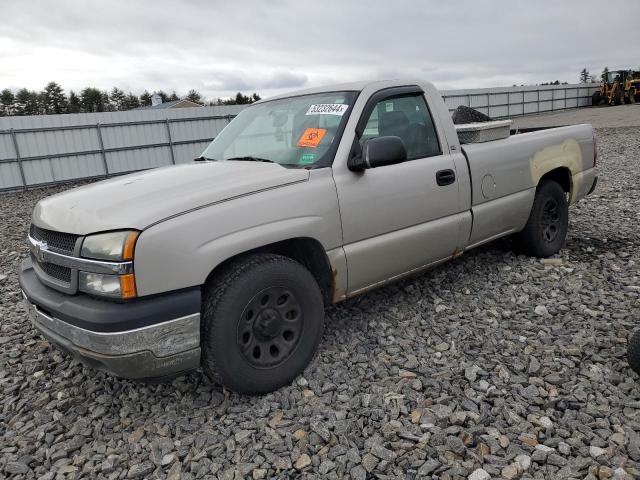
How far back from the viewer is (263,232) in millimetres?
2621

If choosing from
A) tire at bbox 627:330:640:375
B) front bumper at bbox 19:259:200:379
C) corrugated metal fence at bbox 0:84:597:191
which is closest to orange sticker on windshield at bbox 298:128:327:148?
front bumper at bbox 19:259:200:379

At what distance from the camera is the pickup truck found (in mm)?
2326

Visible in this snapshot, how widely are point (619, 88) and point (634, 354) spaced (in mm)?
41271

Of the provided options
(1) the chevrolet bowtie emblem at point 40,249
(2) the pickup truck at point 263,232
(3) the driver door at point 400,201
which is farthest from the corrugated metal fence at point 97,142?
(3) the driver door at point 400,201

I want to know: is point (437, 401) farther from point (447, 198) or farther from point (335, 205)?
point (447, 198)

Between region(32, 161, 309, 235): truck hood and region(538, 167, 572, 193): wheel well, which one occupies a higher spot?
region(32, 161, 309, 235): truck hood

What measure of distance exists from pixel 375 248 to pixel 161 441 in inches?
65.4

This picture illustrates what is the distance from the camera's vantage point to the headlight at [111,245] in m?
2.26

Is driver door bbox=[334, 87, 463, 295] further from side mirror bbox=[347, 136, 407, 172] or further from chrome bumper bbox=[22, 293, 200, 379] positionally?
chrome bumper bbox=[22, 293, 200, 379]

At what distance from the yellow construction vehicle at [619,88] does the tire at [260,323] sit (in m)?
42.0

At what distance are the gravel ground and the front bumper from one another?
18.1 inches

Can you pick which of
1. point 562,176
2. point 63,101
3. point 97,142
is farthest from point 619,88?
point 63,101

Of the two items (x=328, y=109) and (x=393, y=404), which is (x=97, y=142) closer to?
(x=328, y=109)

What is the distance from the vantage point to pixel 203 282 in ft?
7.91
